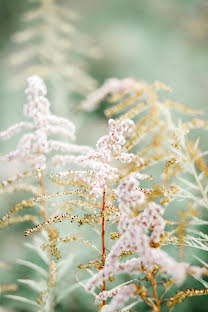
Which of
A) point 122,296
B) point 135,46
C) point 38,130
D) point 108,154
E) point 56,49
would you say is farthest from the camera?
point 135,46

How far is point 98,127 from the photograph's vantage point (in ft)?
5.14

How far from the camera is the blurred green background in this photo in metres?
1.54

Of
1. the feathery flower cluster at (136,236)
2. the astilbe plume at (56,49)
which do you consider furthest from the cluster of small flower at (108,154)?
the astilbe plume at (56,49)

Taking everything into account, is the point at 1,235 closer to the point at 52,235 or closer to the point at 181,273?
the point at 52,235

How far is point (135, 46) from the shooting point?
1.63 meters

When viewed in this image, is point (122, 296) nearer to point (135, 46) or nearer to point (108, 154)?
point (108, 154)

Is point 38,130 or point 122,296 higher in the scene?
point 38,130

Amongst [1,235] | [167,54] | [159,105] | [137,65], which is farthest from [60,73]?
[159,105]

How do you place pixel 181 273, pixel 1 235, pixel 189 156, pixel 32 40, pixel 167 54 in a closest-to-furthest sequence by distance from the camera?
1. pixel 181 273
2. pixel 189 156
3. pixel 1 235
4. pixel 167 54
5. pixel 32 40

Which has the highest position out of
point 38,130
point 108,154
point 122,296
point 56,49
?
point 56,49

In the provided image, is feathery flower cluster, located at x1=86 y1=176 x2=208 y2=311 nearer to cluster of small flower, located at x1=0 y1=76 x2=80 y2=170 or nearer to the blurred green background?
cluster of small flower, located at x1=0 y1=76 x2=80 y2=170

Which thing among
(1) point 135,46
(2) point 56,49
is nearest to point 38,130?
(2) point 56,49

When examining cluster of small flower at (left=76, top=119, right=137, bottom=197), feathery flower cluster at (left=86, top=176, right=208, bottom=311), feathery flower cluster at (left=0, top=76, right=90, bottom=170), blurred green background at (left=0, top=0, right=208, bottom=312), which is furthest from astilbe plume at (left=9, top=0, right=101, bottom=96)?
feathery flower cluster at (left=86, top=176, right=208, bottom=311)

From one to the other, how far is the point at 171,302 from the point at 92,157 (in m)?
0.27
